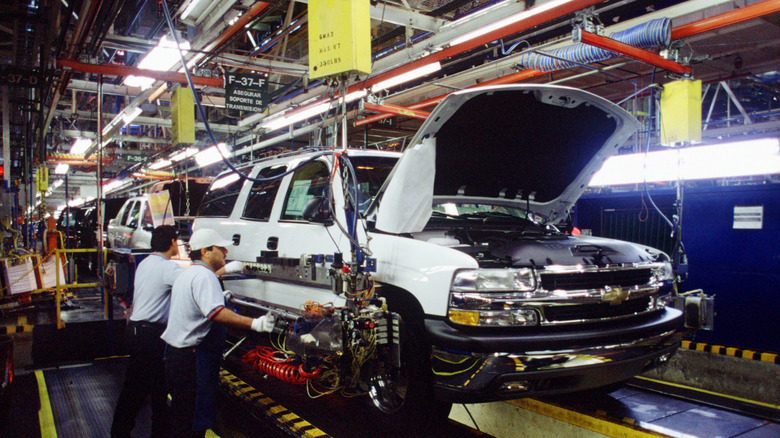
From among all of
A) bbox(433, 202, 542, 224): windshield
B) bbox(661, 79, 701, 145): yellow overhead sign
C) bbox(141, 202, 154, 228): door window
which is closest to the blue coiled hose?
bbox(661, 79, 701, 145): yellow overhead sign

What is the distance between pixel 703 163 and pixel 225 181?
6.71m

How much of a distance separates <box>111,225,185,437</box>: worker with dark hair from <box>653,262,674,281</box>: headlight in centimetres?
341

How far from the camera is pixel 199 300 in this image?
135 inches

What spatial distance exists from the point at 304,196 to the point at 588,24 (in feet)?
12.5

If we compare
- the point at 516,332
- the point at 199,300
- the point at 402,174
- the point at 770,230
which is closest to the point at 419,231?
the point at 402,174

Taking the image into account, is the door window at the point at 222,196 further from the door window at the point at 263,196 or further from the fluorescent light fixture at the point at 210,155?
the fluorescent light fixture at the point at 210,155

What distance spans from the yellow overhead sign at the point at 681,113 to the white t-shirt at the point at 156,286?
5.77 metres

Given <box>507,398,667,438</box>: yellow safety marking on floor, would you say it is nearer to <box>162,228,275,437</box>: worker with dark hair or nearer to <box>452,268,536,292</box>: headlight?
<box>452,268,536,292</box>: headlight

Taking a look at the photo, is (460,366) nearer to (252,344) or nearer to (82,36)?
(252,344)

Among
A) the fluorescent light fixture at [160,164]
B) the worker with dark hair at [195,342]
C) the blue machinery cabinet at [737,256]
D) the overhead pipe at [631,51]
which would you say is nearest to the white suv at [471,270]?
the worker with dark hair at [195,342]

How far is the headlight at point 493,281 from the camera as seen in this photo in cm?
320

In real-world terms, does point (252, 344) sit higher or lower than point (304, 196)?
lower

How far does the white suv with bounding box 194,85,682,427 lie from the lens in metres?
3.17

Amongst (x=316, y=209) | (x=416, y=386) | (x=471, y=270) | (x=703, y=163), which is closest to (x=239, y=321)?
(x=316, y=209)
